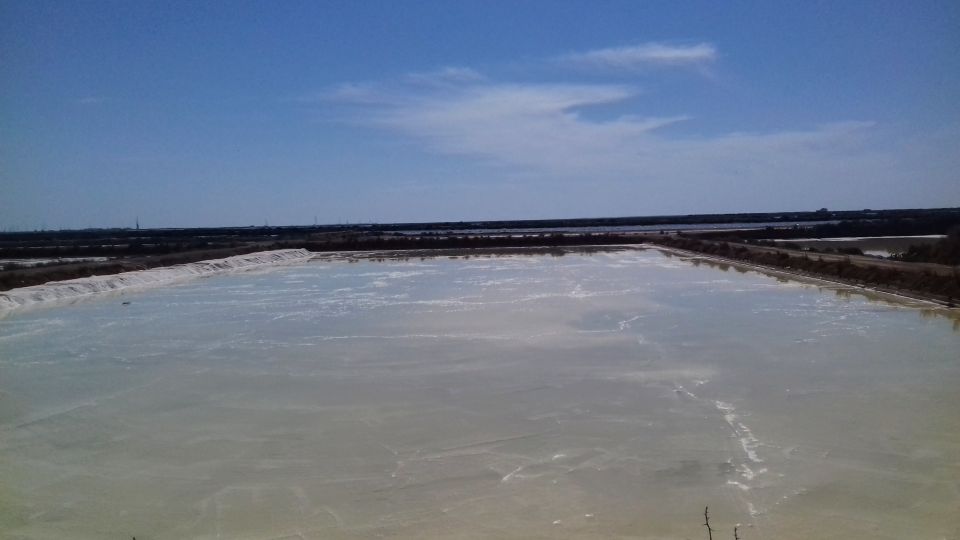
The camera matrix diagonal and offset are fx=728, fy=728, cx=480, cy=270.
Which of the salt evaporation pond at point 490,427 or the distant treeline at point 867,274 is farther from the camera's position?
the distant treeline at point 867,274

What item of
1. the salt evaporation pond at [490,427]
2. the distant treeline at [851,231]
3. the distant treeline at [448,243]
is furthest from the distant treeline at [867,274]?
the distant treeline at [448,243]

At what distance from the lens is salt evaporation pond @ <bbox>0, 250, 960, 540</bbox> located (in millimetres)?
3984

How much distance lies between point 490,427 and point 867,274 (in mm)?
12627

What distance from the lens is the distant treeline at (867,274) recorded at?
12.5 metres

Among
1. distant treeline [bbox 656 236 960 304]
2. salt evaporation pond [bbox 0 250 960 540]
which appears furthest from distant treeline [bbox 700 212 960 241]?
salt evaporation pond [bbox 0 250 960 540]

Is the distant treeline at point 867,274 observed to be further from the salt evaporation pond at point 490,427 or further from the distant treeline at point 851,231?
the distant treeline at point 851,231

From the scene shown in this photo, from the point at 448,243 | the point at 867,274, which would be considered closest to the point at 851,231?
the point at 448,243

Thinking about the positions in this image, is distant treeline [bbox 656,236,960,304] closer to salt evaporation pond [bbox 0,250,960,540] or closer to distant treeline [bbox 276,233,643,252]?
salt evaporation pond [bbox 0,250,960,540]

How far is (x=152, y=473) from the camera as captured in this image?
4797mm

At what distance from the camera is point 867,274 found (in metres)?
15.2

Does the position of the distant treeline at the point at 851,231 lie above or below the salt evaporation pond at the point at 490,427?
above

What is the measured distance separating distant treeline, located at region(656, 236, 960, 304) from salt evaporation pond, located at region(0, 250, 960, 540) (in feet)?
5.49

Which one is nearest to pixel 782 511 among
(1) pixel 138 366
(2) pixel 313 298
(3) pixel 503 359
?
(3) pixel 503 359

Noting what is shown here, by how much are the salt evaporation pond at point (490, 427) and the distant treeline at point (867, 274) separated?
5.49 ft
